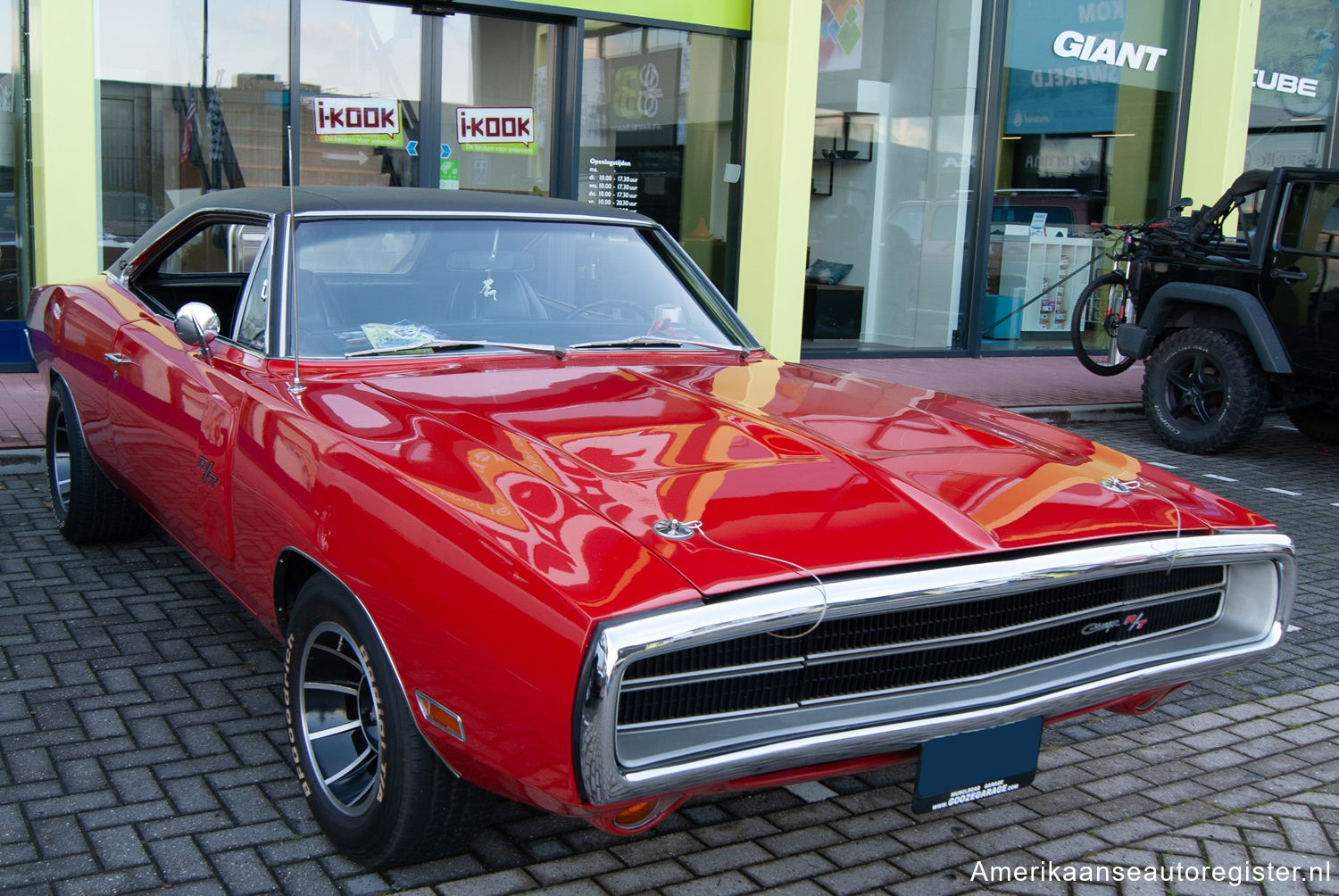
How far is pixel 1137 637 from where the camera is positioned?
2.85 meters

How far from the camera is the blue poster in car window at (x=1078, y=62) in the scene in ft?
41.4

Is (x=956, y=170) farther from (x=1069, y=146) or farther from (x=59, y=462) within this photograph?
(x=59, y=462)

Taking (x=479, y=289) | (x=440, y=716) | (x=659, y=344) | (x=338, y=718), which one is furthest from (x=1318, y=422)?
(x=440, y=716)

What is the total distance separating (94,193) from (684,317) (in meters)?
5.76

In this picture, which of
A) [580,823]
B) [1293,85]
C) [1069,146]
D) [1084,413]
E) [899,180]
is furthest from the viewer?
[1293,85]

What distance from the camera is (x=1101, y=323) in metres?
11.1

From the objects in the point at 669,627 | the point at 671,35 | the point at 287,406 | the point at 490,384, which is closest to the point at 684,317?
the point at 490,384

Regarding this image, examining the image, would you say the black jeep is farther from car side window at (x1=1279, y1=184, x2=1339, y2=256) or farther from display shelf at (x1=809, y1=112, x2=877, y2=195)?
display shelf at (x1=809, y1=112, x2=877, y2=195)

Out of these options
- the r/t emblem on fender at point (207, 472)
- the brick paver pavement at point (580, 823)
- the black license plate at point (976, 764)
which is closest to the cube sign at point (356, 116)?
the brick paver pavement at point (580, 823)

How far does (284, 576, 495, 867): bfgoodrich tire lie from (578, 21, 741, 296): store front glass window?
26.1 ft

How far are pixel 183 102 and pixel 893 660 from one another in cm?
800

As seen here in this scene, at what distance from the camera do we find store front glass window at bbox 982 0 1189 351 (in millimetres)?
12719

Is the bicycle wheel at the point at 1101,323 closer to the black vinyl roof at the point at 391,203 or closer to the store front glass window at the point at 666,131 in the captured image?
the store front glass window at the point at 666,131

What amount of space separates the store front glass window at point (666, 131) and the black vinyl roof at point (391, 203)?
20.6ft
